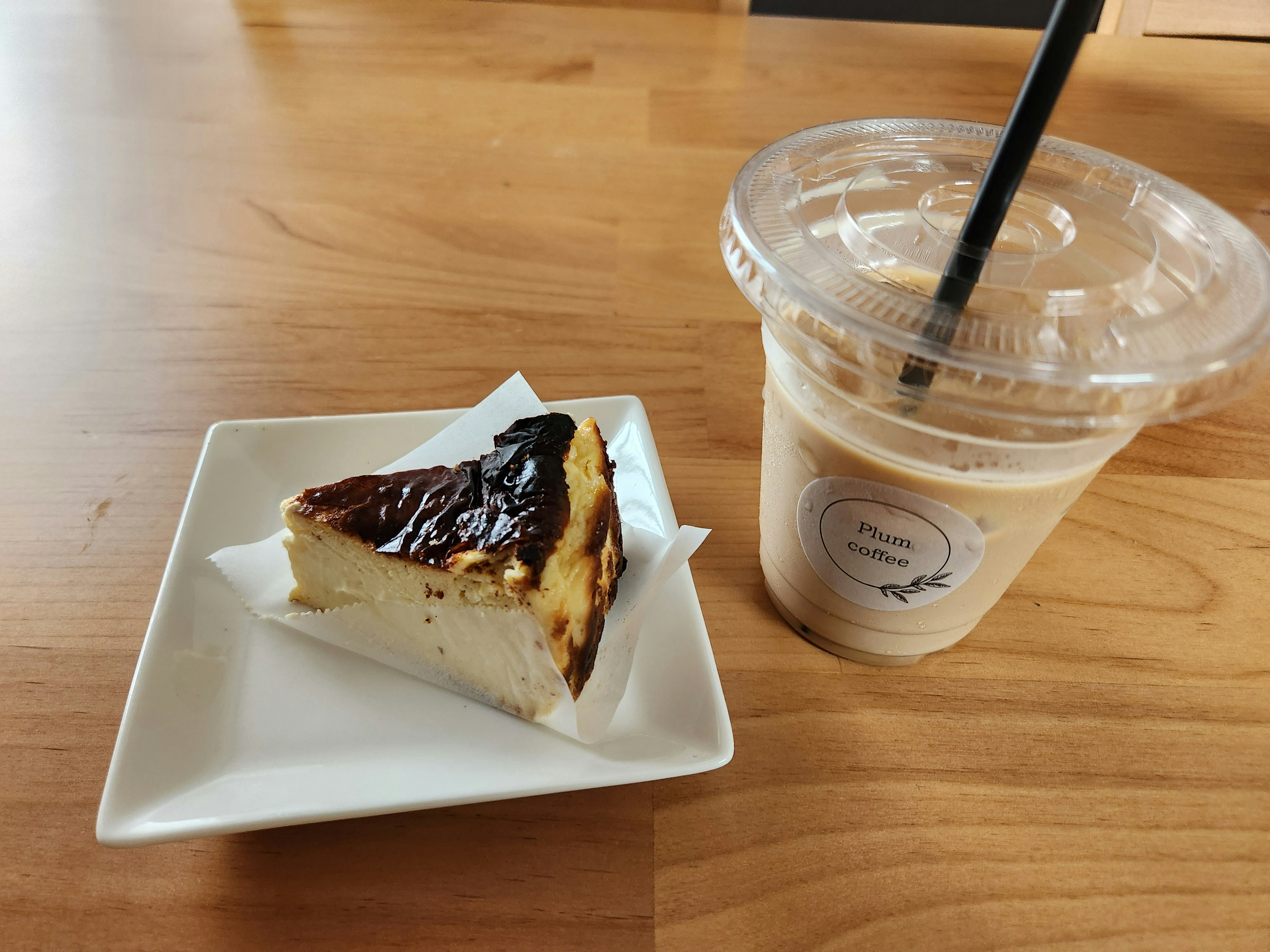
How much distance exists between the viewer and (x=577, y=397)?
981 millimetres

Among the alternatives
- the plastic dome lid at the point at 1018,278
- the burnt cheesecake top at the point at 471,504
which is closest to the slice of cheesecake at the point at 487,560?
the burnt cheesecake top at the point at 471,504

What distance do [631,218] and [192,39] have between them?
0.98 metres

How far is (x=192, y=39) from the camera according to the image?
5.15 ft

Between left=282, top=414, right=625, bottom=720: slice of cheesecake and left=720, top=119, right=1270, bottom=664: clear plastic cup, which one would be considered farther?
left=282, top=414, right=625, bottom=720: slice of cheesecake

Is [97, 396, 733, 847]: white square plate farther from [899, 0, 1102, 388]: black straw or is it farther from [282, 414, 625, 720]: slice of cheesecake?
[899, 0, 1102, 388]: black straw

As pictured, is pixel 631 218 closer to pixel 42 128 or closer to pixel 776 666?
pixel 776 666

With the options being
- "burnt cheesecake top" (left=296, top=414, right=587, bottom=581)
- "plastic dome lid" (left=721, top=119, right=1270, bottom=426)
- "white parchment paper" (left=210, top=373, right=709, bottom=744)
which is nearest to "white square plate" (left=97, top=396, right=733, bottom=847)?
"white parchment paper" (left=210, top=373, right=709, bottom=744)

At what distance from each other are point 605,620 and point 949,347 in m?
0.35

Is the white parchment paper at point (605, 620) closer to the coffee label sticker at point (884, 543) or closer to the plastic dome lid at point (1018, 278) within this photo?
the coffee label sticker at point (884, 543)

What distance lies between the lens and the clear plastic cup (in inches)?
19.1

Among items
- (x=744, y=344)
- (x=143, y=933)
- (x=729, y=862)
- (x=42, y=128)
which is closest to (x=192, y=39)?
(x=42, y=128)

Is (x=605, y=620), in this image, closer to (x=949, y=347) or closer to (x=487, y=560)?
(x=487, y=560)

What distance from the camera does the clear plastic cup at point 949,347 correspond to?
48 cm

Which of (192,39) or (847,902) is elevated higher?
(192,39)
